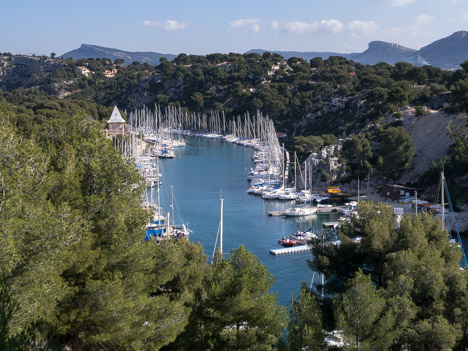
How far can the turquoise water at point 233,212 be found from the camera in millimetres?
21172

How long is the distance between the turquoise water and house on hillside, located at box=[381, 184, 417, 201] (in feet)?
14.3

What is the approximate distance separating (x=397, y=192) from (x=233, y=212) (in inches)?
367

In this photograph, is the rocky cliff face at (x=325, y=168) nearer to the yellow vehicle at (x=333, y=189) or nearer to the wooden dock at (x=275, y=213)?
the yellow vehicle at (x=333, y=189)

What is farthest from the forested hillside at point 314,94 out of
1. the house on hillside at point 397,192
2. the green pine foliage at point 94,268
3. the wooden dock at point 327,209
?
the green pine foliage at point 94,268

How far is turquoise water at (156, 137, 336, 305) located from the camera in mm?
21172

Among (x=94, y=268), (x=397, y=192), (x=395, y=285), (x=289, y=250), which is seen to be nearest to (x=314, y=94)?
(x=397, y=192)

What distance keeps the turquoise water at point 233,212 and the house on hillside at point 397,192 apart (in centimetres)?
435

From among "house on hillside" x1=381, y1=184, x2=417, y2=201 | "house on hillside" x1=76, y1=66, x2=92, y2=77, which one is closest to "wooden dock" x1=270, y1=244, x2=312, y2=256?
"house on hillside" x1=381, y1=184, x2=417, y2=201

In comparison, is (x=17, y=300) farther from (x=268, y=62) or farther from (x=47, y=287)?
(x=268, y=62)

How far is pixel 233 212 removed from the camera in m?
29.6

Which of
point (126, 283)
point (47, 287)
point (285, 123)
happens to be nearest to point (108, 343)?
point (126, 283)

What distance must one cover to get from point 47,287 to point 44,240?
646mm

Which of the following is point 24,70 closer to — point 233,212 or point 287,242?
point 233,212

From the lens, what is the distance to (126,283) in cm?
865
